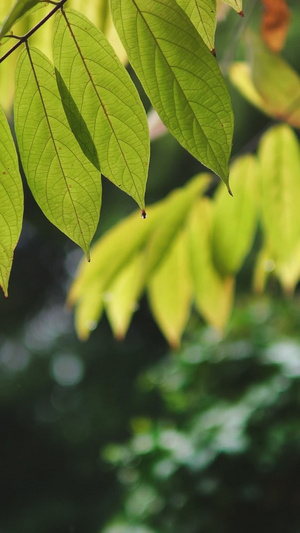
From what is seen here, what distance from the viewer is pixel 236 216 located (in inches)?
44.8

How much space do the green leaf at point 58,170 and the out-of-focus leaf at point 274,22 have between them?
690 mm

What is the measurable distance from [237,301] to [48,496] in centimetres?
267

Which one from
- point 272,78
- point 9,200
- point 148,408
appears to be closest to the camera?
point 9,200

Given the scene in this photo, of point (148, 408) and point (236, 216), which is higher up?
point (236, 216)

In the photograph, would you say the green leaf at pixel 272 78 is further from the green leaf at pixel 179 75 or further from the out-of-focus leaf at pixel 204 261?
the green leaf at pixel 179 75

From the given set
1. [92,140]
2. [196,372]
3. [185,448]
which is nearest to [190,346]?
[196,372]

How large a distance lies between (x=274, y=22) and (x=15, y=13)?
79cm

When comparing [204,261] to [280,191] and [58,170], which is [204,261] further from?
[58,170]

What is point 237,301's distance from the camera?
471cm

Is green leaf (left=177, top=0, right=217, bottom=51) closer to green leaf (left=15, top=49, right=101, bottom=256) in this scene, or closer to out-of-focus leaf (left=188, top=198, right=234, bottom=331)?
green leaf (left=15, top=49, right=101, bottom=256)

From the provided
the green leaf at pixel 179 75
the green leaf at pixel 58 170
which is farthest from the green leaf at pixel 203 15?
the green leaf at pixel 58 170

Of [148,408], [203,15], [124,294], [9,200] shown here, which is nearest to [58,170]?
[9,200]

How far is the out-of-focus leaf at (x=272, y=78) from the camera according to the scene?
40.6 inches

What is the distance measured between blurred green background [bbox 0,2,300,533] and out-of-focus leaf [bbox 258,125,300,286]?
7 cm
